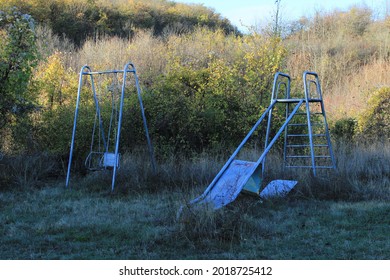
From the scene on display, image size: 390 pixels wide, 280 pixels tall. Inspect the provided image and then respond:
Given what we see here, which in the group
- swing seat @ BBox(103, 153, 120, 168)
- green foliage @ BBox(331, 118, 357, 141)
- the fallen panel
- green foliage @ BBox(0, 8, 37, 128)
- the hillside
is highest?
the hillside

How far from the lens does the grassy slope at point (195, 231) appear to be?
4691 mm

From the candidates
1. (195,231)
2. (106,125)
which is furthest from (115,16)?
(195,231)

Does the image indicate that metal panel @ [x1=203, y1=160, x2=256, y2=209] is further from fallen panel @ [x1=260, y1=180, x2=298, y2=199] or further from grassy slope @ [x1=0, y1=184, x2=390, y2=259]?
fallen panel @ [x1=260, y1=180, x2=298, y2=199]

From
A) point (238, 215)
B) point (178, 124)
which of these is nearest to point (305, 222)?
point (238, 215)

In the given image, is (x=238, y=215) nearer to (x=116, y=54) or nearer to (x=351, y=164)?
(x=351, y=164)

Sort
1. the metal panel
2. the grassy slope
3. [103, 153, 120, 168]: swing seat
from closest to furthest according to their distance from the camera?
the grassy slope → the metal panel → [103, 153, 120, 168]: swing seat

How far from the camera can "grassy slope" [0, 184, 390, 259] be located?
15.4 feet

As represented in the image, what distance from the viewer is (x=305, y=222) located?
585 cm

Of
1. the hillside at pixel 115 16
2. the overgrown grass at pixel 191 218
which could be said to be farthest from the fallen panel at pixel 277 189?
the hillside at pixel 115 16

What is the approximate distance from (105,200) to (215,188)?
1680 mm

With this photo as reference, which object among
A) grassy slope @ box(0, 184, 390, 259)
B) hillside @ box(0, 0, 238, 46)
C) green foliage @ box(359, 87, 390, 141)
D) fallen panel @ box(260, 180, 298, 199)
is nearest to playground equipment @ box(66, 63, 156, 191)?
grassy slope @ box(0, 184, 390, 259)

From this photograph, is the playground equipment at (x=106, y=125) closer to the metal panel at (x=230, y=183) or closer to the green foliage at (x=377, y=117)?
the metal panel at (x=230, y=183)

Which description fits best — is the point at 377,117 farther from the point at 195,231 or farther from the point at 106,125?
the point at 195,231

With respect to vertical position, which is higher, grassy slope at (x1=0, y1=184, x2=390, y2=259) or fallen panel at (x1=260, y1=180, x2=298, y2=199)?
fallen panel at (x1=260, y1=180, x2=298, y2=199)
